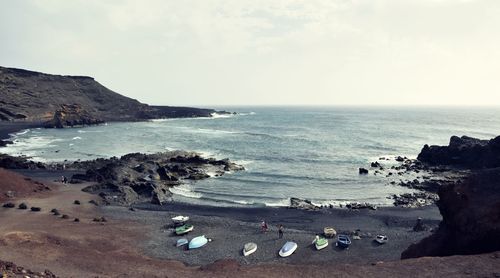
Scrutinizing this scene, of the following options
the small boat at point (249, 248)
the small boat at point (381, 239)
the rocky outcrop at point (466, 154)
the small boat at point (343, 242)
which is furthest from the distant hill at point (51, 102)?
the small boat at point (381, 239)

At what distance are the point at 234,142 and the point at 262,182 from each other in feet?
158

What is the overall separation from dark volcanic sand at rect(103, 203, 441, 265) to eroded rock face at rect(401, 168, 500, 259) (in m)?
5.00

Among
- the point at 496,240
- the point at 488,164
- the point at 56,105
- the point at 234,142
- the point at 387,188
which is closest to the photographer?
the point at 496,240

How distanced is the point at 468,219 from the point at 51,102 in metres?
173

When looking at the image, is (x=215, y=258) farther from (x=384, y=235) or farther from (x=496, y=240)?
(x=496, y=240)

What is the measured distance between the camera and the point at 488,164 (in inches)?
2756

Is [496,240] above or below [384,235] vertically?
above

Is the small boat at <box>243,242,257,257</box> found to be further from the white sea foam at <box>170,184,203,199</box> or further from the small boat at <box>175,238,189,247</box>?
the white sea foam at <box>170,184,203,199</box>

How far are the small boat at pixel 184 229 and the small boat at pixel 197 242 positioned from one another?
8.03 feet

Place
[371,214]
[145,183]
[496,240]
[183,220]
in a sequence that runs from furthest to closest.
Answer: [145,183] → [371,214] → [183,220] → [496,240]

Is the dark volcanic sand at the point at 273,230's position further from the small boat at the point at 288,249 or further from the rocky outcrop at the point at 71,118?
the rocky outcrop at the point at 71,118

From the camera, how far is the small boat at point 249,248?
1405 inches

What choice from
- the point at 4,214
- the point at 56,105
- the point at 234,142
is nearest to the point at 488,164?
the point at 234,142

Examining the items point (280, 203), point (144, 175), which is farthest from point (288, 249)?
point (144, 175)
